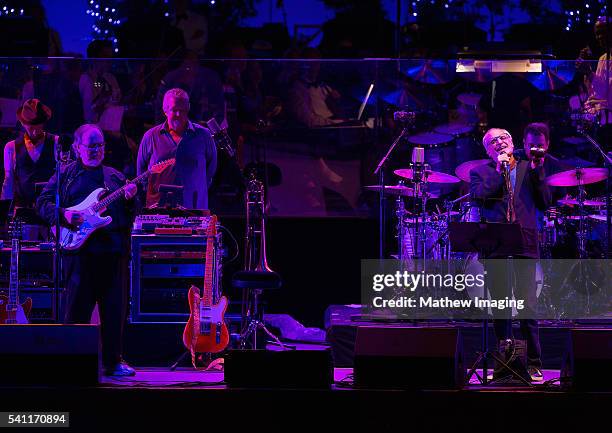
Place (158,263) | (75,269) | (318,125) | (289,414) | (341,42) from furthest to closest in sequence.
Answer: (341,42) < (318,125) < (158,263) < (75,269) < (289,414)

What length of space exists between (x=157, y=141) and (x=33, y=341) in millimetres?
4108

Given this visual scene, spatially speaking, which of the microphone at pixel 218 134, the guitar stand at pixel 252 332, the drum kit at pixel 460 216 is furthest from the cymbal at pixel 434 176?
the guitar stand at pixel 252 332

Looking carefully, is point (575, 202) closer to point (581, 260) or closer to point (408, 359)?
point (581, 260)

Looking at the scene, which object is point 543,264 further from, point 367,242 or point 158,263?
point 158,263

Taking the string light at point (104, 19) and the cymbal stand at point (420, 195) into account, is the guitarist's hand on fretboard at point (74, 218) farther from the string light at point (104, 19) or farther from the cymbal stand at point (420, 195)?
Result: the string light at point (104, 19)

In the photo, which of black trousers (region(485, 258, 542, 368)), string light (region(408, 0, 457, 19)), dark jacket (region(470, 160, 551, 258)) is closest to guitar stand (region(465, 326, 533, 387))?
black trousers (region(485, 258, 542, 368))

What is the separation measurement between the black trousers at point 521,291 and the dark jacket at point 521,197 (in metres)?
0.17

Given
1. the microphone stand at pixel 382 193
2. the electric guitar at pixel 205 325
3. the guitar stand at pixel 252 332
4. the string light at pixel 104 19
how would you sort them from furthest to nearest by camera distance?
the string light at pixel 104 19, the microphone stand at pixel 382 193, the guitar stand at pixel 252 332, the electric guitar at pixel 205 325

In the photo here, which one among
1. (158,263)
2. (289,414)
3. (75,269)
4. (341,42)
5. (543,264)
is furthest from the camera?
(341,42)

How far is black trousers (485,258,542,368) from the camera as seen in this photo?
7.40m

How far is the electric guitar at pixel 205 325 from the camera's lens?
25.9ft

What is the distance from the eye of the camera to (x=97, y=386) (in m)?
6.31

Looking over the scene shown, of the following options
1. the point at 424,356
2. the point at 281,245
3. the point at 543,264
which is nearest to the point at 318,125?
the point at 281,245

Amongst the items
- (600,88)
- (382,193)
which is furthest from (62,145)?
(600,88)
